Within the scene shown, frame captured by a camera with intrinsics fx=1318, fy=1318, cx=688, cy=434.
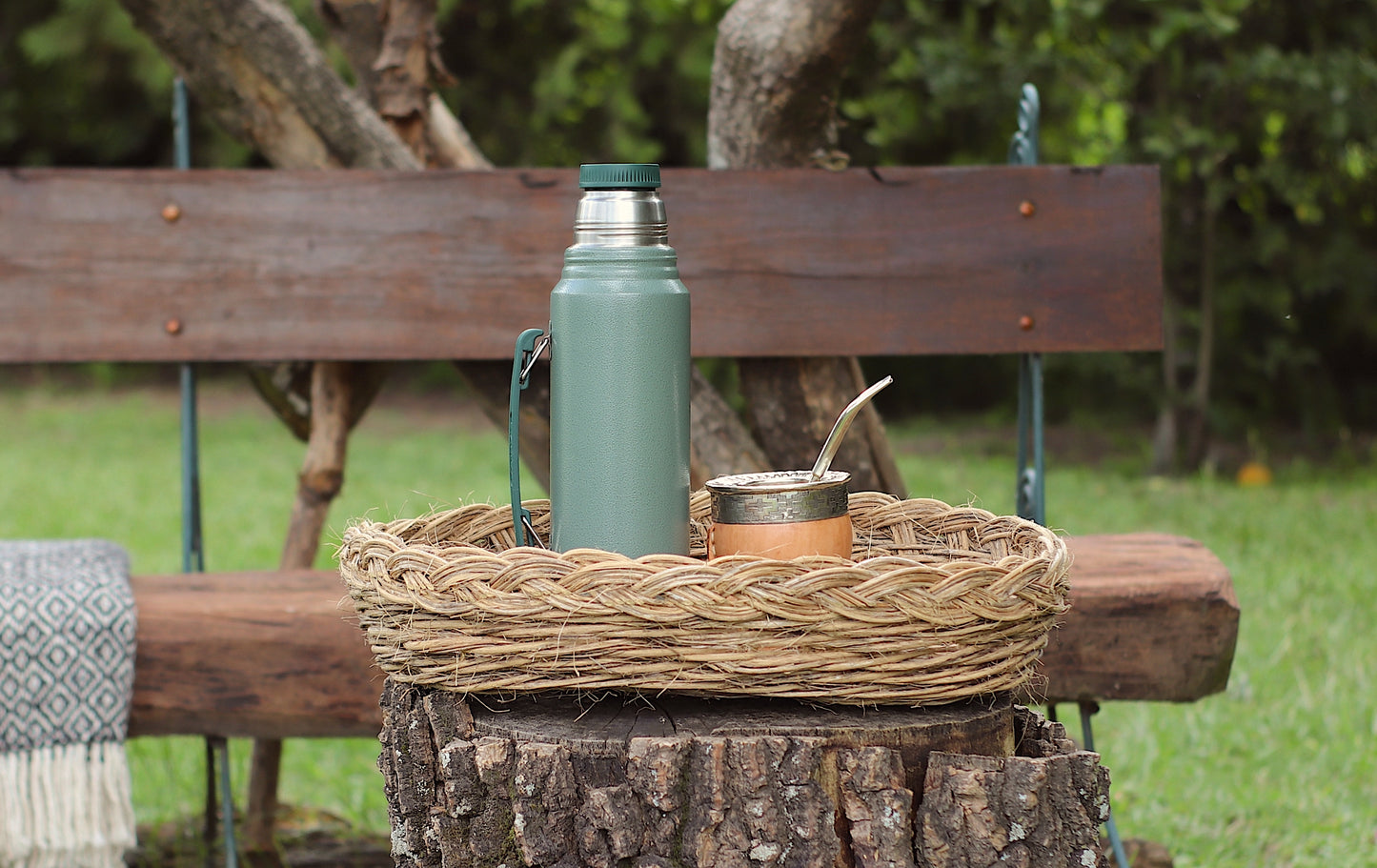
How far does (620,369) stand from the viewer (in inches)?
47.0

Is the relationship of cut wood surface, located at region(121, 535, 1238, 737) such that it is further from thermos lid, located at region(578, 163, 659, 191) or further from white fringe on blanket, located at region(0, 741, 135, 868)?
thermos lid, located at region(578, 163, 659, 191)

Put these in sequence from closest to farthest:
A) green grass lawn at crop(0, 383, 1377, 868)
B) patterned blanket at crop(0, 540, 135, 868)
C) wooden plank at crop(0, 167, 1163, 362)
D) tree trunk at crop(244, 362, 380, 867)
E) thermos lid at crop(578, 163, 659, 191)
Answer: thermos lid at crop(578, 163, 659, 191)
patterned blanket at crop(0, 540, 135, 868)
wooden plank at crop(0, 167, 1163, 362)
tree trunk at crop(244, 362, 380, 867)
green grass lawn at crop(0, 383, 1377, 868)

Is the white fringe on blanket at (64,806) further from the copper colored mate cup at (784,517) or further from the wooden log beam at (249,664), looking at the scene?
the copper colored mate cup at (784,517)

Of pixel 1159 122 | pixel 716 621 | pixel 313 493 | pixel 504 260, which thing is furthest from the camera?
pixel 1159 122

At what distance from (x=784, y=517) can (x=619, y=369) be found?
0.20 m

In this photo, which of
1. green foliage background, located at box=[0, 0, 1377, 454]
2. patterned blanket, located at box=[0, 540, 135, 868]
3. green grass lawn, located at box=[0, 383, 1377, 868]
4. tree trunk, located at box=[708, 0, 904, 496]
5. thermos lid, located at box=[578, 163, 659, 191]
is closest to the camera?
thermos lid, located at box=[578, 163, 659, 191]

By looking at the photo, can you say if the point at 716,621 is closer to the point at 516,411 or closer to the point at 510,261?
the point at 516,411

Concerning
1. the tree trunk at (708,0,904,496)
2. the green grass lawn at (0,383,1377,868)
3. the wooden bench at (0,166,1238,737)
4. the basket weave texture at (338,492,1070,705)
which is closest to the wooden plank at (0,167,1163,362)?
the wooden bench at (0,166,1238,737)

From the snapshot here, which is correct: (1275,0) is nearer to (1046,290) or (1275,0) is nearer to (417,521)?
(1046,290)

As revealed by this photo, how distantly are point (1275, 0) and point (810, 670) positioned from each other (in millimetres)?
5424

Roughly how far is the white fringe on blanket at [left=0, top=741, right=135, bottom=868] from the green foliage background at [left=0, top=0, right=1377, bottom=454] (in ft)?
11.2

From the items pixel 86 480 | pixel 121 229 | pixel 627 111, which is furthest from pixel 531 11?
pixel 121 229

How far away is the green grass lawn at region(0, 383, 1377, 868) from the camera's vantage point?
105 inches

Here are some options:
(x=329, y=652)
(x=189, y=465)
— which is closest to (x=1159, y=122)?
(x=189, y=465)
